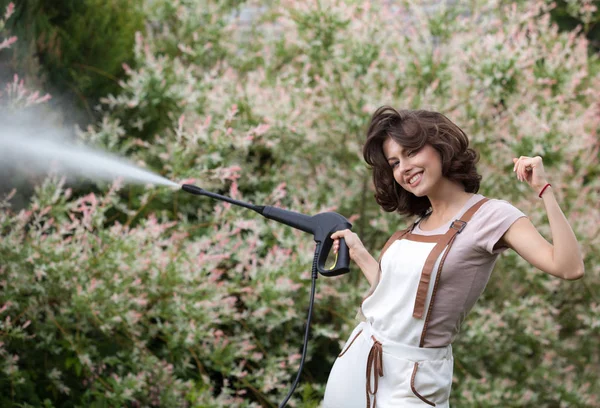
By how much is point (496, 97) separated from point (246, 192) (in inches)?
65.5

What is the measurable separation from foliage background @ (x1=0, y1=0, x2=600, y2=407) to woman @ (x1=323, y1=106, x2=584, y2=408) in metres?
1.45

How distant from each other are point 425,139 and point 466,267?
1.27 ft

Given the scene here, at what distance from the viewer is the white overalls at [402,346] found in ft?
6.60

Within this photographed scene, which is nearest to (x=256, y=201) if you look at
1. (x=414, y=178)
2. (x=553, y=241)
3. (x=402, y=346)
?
(x=414, y=178)

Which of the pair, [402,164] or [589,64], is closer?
[402,164]

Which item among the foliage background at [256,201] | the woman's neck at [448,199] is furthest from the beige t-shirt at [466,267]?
the foliage background at [256,201]

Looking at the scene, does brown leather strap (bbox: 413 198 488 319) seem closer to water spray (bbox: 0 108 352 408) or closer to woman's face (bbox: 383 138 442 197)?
woman's face (bbox: 383 138 442 197)

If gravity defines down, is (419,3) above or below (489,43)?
above

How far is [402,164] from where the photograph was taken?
7.09ft

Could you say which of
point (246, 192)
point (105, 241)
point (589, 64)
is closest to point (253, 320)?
point (105, 241)

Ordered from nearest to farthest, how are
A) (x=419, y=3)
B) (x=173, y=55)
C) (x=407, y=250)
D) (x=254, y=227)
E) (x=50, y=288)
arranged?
(x=407, y=250) → (x=50, y=288) → (x=254, y=227) → (x=419, y=3) → (x=173, y=55)

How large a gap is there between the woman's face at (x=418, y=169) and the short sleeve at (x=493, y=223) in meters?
0.20

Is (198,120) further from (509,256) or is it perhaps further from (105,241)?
(509,256)

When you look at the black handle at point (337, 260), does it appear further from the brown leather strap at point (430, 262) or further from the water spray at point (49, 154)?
the water spray at point (49, 154)
